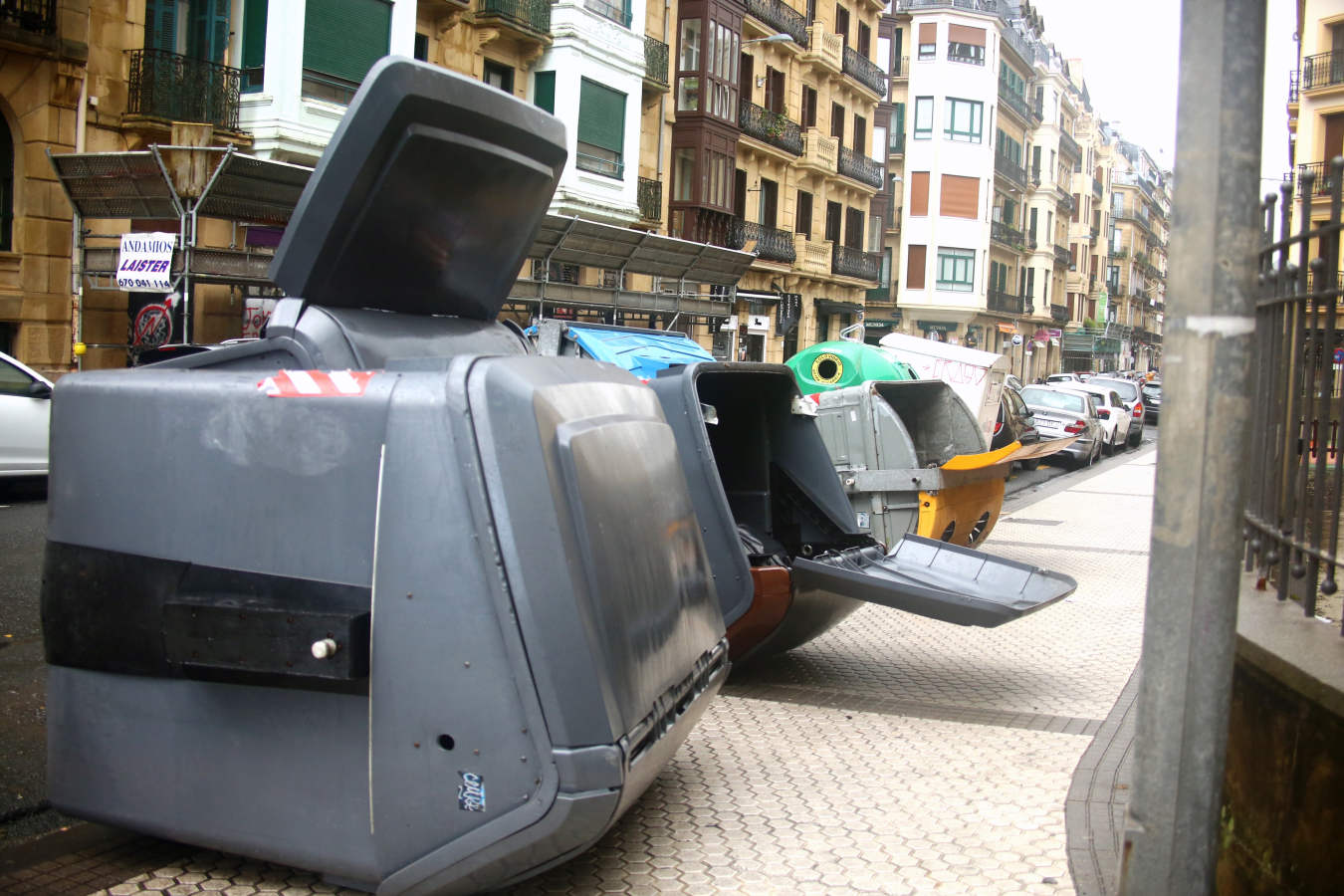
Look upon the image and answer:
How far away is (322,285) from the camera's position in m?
4.37

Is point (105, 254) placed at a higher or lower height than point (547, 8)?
lower

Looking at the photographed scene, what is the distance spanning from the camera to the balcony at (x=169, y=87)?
62.1 ft

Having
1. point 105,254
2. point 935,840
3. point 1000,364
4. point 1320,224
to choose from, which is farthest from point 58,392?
point 105,254

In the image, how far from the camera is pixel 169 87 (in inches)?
748

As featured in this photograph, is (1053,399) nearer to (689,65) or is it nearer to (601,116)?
(601,116)

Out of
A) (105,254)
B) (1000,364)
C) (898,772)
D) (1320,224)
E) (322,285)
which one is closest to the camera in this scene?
(1320,224)

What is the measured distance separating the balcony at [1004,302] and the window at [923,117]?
846 centimetres

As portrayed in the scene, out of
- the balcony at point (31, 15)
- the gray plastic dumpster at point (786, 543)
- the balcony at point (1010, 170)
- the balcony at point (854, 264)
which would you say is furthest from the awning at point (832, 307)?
the gray plastic dumpster at point (786, 543)

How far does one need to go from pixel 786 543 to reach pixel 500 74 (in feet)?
70.7

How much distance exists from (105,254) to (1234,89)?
1822cm

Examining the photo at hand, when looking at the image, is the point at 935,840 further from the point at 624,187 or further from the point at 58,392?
the point at 624,187

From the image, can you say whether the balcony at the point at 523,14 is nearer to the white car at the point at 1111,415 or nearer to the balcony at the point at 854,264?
the white car at the point at 1111,415

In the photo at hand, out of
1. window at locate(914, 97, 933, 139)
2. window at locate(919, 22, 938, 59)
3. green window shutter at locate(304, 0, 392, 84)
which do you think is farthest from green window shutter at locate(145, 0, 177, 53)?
window at locate(919, 22, 938, 59)

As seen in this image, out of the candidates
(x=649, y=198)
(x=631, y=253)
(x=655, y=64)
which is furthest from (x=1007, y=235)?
(x=631, y=253)
